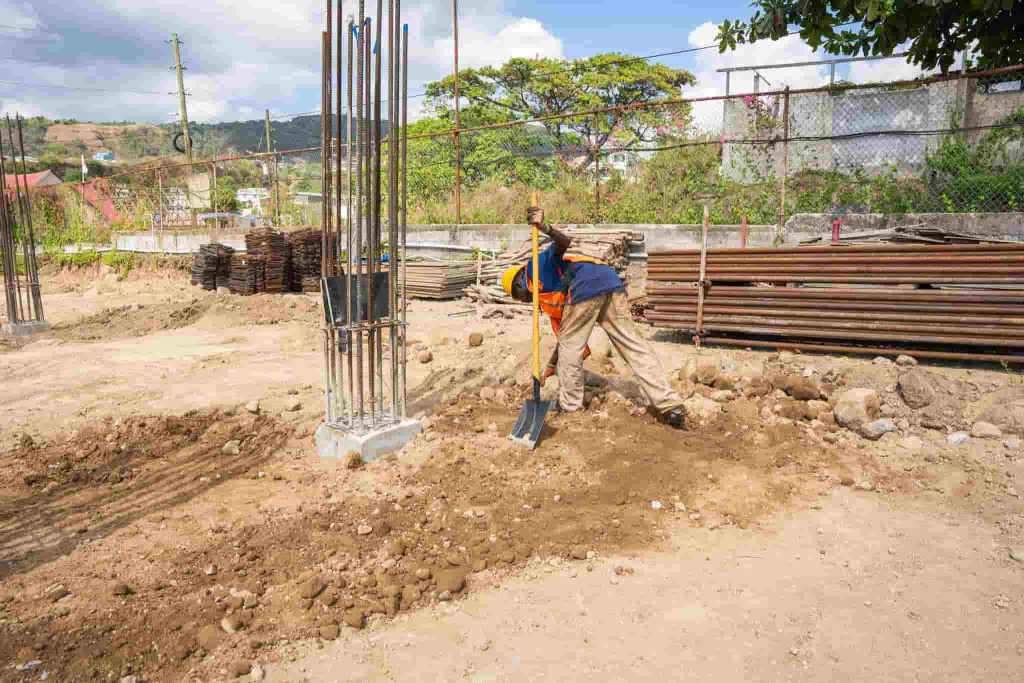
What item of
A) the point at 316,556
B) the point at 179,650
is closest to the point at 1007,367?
the point at 316,556

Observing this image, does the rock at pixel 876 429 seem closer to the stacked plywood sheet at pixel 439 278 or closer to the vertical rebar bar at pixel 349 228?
A: the vertical rebar bar at pixel 349 228

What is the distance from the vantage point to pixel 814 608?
339 centimetres

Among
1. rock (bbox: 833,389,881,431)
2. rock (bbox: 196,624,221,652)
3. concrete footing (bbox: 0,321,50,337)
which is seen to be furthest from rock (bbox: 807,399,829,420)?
concrete footing (bbox: 0,321,50,337)

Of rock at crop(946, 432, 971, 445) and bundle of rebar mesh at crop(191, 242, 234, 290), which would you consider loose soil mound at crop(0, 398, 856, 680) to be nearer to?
rock at crop(946, 432, 971, 445)

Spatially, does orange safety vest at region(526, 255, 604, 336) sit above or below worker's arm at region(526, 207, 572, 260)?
below

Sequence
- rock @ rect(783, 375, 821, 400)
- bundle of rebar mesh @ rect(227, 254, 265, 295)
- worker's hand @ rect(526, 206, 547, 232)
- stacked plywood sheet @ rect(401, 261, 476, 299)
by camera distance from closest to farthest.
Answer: worker's hand @ rect(526, 206, 547, 232), rock @ rect(783, 375, 821, 400), stacked plywood sheet @ rect(401, 261, 476, 299), bundle of rebar mesh @ rect(227, 254, 265, 295)

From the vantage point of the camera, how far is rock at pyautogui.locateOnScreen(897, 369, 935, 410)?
20.3 feet

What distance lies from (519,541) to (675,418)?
2333mm

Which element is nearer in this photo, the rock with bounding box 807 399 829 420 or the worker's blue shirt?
the worker's blue shirt

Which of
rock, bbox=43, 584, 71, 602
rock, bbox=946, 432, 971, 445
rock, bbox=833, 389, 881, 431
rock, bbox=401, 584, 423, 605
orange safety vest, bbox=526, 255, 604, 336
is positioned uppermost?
orange safety vest, bbox=526, 255, 604, 336

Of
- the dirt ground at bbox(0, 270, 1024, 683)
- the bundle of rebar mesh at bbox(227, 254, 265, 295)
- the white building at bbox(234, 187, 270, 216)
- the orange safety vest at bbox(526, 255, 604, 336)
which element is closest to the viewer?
the dirt ground at bbox(0, 270, 1024, 683)

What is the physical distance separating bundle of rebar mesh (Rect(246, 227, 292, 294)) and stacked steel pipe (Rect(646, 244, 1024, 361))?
8716 mm

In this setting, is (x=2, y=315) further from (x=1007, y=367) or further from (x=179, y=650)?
(x=1007, y=367)

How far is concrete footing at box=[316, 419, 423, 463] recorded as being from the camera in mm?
5152
